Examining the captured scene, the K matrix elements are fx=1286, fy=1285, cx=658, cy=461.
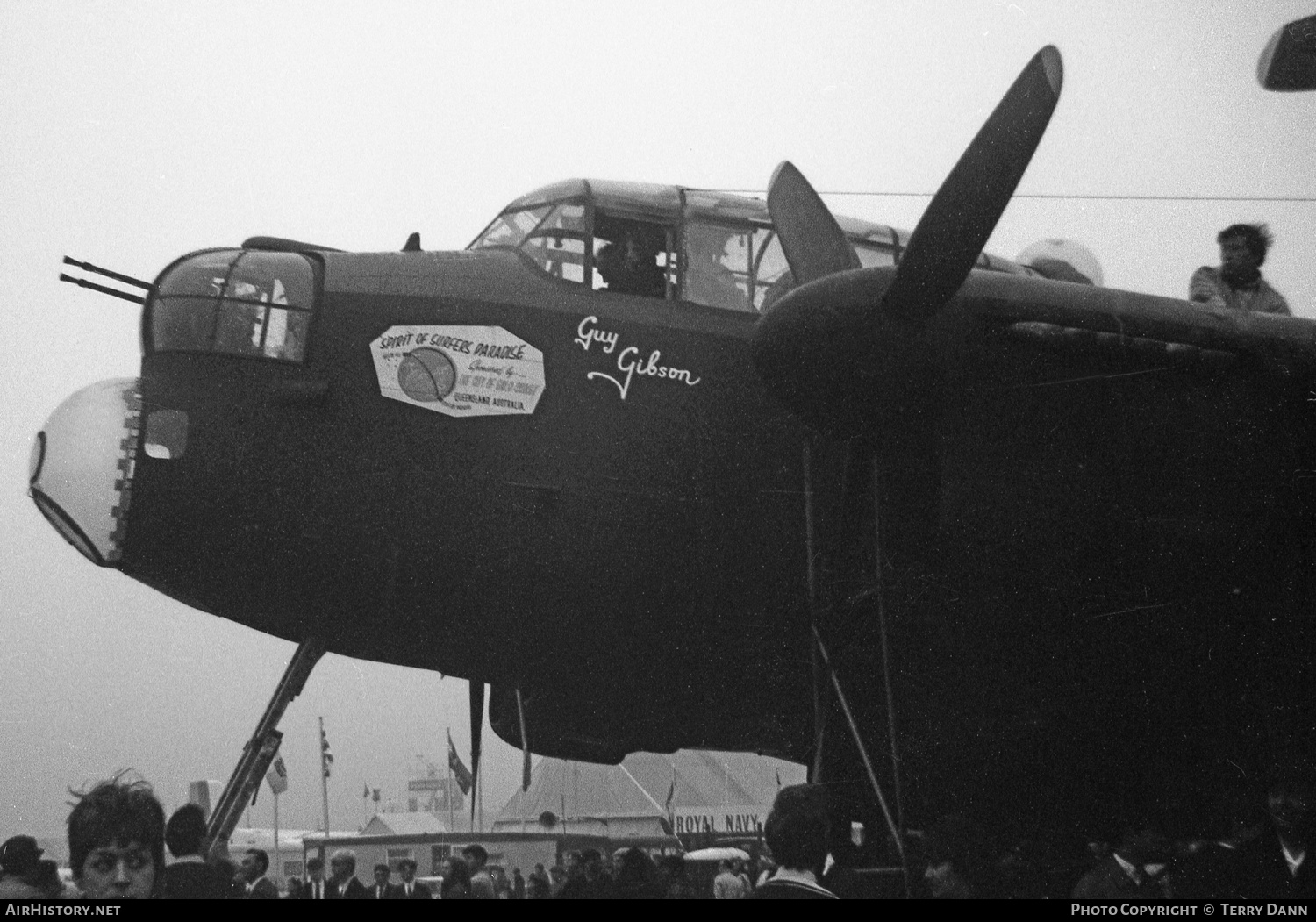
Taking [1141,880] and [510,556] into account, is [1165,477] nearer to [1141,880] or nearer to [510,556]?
[1141,880]

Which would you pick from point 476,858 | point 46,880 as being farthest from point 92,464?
point 476,858

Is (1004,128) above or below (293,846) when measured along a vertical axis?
above

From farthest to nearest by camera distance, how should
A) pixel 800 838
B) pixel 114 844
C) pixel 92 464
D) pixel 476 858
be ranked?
pixel 476 858
pixel 92 464
pixel 800 838
pixel 114 844

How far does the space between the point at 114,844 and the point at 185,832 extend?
4.07ft

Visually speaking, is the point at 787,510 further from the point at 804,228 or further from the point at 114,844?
the point at 114,844

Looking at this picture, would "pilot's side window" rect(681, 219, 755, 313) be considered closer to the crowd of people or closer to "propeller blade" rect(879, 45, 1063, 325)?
"propeller blade" rect(879, 45, 1063, 325)

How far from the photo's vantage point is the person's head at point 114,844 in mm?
4477

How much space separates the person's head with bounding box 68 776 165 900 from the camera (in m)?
4.48

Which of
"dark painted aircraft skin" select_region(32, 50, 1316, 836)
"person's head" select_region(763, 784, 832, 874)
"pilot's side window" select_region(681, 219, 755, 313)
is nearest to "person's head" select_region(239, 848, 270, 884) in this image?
"dark painted aircraft skin" select_region(32, 50, 1316, 836)

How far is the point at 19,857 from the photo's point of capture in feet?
19.5

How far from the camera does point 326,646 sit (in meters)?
9.05

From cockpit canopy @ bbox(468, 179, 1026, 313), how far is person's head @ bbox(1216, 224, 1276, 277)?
11.6ft
